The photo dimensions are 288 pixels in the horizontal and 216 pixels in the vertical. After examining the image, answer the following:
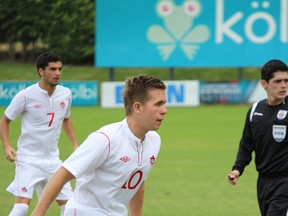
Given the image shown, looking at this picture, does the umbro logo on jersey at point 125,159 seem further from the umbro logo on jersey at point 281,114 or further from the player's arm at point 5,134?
the player's arm at point 5,134

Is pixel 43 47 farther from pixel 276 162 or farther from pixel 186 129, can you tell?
pixel 276 162

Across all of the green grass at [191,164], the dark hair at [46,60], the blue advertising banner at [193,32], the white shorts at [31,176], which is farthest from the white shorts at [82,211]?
the blue advertising banner at [193,32]

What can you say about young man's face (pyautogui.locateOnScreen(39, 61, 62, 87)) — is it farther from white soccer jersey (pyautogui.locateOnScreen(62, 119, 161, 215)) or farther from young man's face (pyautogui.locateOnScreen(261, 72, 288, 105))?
A: white soccer jersey (pyautogui.locateOnScreen(62, 119, 161, 215))

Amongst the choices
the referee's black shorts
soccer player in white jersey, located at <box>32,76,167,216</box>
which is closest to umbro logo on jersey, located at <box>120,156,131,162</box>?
soccer player in white jersey, located at <box>32,76,167,216</box>

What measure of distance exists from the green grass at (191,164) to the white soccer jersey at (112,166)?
5.06 metres

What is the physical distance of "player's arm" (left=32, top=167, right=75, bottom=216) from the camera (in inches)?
189

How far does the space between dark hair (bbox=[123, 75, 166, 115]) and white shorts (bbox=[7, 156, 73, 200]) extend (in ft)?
12.3

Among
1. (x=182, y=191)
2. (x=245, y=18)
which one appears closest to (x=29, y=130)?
(x=182, y=191)

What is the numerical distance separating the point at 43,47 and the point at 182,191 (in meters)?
39.8

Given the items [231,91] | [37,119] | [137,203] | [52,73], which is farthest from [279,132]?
[231,91]

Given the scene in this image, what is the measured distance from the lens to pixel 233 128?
22.9 m

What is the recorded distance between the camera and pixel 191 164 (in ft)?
51.2

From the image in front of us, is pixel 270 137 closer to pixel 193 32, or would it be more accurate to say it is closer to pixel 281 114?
pixel 281 114

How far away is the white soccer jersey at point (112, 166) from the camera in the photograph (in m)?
5.07
